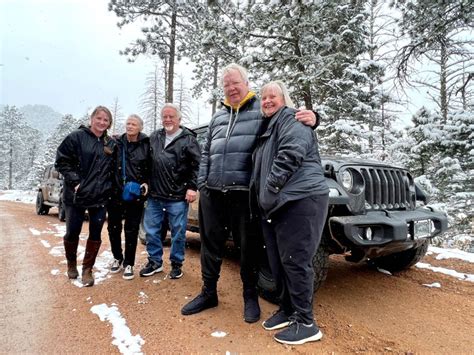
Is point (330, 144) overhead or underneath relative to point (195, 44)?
underneath

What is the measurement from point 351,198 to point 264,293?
48.0 inches

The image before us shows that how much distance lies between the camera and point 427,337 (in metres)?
2.53

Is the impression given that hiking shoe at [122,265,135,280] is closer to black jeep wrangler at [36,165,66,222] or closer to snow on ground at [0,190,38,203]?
black jeep wrangler at [36,165,66,222]

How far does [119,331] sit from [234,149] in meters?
1.68

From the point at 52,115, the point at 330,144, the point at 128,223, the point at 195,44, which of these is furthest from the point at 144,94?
the point at 52,115

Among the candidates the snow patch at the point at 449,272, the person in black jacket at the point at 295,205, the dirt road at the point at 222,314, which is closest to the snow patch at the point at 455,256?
the snow patch at the point at 449,272

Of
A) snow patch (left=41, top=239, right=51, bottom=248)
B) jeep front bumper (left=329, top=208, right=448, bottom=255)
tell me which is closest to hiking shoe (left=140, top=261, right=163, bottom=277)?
jeep front bumper (left=329, top=208, right=448, bottom=255)

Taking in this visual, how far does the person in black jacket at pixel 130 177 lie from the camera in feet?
12.3

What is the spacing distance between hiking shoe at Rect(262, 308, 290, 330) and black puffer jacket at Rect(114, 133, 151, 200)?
6.74 feet

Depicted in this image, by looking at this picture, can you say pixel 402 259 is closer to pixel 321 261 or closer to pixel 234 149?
pixel 321 261

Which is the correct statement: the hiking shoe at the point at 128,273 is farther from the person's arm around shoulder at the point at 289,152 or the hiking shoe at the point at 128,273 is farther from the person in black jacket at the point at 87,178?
the person's arm around shoulder at the point at 289,152

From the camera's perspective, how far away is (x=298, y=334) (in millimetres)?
2324

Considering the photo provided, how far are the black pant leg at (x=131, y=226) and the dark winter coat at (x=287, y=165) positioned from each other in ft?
6.30

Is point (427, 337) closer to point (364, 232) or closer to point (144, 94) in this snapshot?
point (364, 232)
